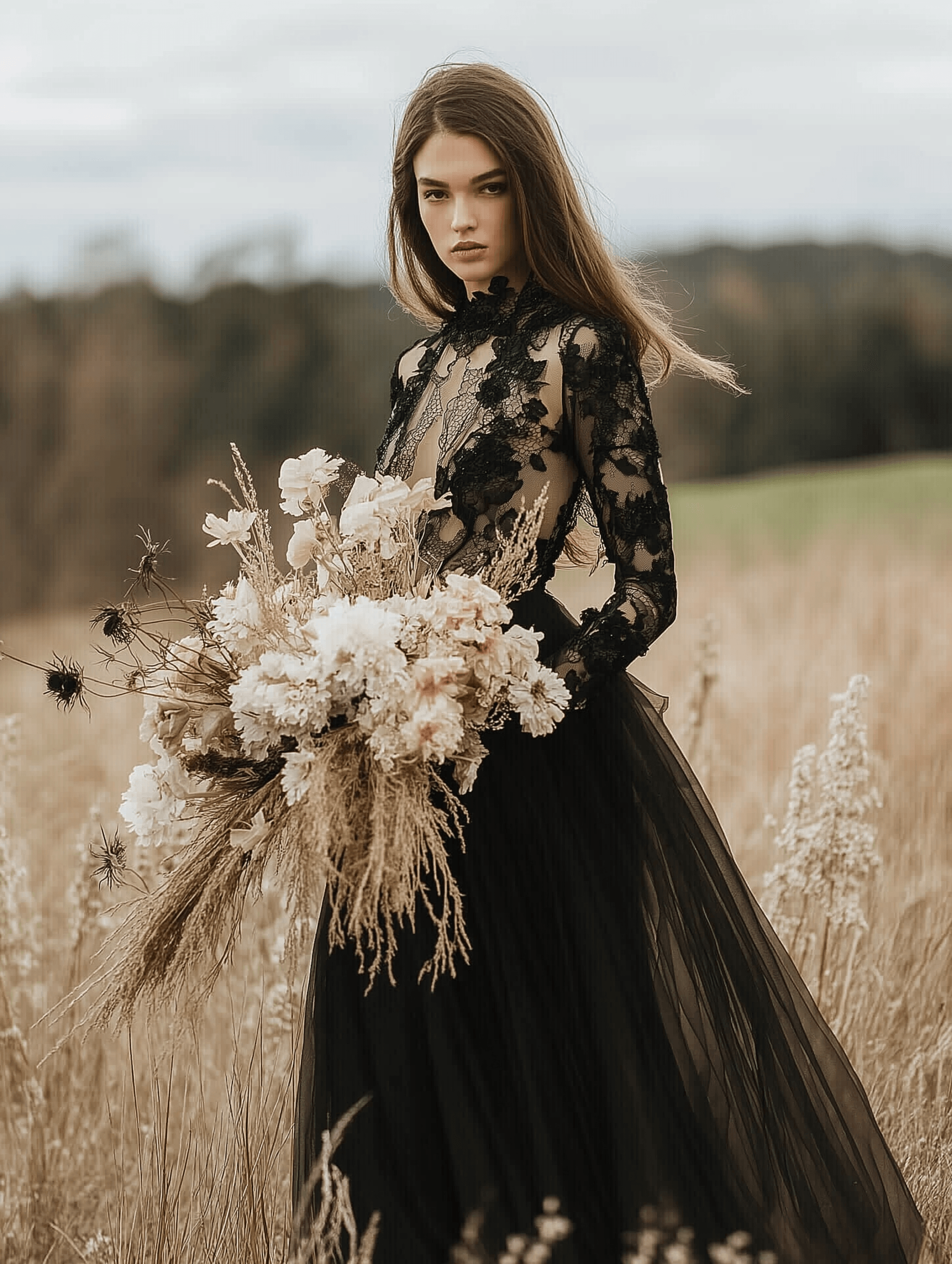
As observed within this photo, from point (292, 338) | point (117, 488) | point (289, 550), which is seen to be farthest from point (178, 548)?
point (289, 550)

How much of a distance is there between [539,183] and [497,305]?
24 cm

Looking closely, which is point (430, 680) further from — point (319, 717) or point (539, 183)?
point (539, 183)

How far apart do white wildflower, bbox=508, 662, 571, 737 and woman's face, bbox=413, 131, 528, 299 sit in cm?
88

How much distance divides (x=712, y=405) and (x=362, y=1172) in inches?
364

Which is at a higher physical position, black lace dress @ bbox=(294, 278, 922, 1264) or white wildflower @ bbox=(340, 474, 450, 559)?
white wildflower @ bbox=(340, 474, 450, 559)

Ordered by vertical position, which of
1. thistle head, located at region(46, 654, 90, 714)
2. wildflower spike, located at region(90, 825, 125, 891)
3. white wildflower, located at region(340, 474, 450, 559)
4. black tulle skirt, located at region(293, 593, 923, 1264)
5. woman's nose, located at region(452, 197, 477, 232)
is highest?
woman's nose, located at region(452, 197, 477, 232)

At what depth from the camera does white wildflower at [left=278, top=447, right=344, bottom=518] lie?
1996 millimetres

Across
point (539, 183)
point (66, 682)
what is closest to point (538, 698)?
point (66, 682)

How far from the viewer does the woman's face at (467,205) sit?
2.25 m

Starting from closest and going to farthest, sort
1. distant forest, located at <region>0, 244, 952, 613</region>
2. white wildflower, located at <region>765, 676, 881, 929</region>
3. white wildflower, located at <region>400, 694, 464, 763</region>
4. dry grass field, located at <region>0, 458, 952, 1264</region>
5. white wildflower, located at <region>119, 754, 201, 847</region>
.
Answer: white wildflower, located at <region>400, 694, 464, 763</region>, white wildflower, located at <region>119, 754, 201, 847</region>, dry grass field, located at <region>0, 458, 952, 1264</region>, white wildflower, located at <region>765, 676, 881, 929</region>, distant forest, located at <region>0, 244, 952, 613</region>

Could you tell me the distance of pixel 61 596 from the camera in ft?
33.2

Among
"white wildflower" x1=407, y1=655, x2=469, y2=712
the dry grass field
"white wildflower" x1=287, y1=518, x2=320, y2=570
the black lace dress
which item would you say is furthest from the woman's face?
the dry grass field

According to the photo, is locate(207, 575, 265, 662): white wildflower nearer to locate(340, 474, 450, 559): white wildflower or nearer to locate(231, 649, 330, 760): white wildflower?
locate(231, 649, 330, 760): white wildflower

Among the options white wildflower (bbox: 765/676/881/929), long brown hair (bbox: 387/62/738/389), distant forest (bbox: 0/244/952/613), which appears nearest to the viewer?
long brown hair (bbox: 387/62/738/389)
